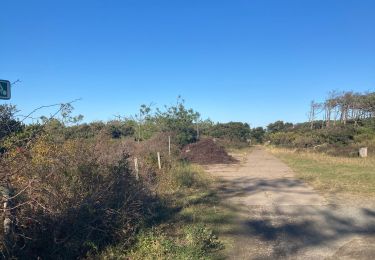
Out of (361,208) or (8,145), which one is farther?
(361,208)

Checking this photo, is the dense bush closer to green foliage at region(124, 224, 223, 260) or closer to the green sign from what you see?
green foliage at region(124, 224, 223, 260)

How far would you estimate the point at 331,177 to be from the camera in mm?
15836

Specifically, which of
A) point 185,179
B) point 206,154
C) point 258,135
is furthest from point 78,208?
point 258,135

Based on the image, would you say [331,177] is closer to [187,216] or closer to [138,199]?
[187,216]

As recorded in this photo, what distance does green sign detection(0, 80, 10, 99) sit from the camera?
429 centimetres

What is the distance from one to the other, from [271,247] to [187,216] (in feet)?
8.23

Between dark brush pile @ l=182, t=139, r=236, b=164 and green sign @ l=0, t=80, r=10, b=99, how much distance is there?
67.7ft

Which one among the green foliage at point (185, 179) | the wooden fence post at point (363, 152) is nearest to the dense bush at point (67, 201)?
the green foliage at point (185, 179)

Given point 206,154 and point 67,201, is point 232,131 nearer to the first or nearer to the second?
point 206,154

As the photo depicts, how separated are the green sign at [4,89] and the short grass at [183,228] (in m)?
2.99

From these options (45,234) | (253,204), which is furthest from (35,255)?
(253,204)

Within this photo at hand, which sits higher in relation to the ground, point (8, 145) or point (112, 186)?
point (8, 145)

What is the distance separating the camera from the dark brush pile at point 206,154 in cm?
2562

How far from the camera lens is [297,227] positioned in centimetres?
824
